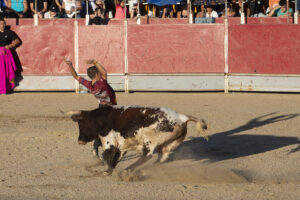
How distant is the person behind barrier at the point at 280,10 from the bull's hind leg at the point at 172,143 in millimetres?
10785

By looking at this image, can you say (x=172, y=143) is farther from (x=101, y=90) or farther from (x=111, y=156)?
(x=101, y=90)

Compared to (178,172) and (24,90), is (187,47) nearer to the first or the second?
(24,90)

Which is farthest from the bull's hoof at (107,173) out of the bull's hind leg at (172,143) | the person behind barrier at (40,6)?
the person behind barrier at (40,6)

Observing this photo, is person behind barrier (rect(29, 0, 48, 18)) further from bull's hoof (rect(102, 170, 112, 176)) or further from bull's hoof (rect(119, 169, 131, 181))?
bull's hoof (rect(119, 169, 131, 181))

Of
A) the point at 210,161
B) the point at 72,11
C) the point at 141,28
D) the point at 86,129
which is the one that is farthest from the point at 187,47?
the point at 86,129

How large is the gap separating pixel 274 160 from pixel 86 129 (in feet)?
8.77

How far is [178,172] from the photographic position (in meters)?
8.02

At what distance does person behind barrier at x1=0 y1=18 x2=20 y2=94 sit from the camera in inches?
631

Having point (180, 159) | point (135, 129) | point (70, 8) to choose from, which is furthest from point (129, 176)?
point (70, 8)

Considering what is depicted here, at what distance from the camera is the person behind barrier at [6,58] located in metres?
16.0

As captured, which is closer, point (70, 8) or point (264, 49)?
point (264, 49)

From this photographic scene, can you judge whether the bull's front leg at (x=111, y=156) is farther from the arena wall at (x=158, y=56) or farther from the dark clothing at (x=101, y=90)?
the arena wall at (x=158, y=56)

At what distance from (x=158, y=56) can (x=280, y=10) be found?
3.72 m

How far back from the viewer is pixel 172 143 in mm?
7484
